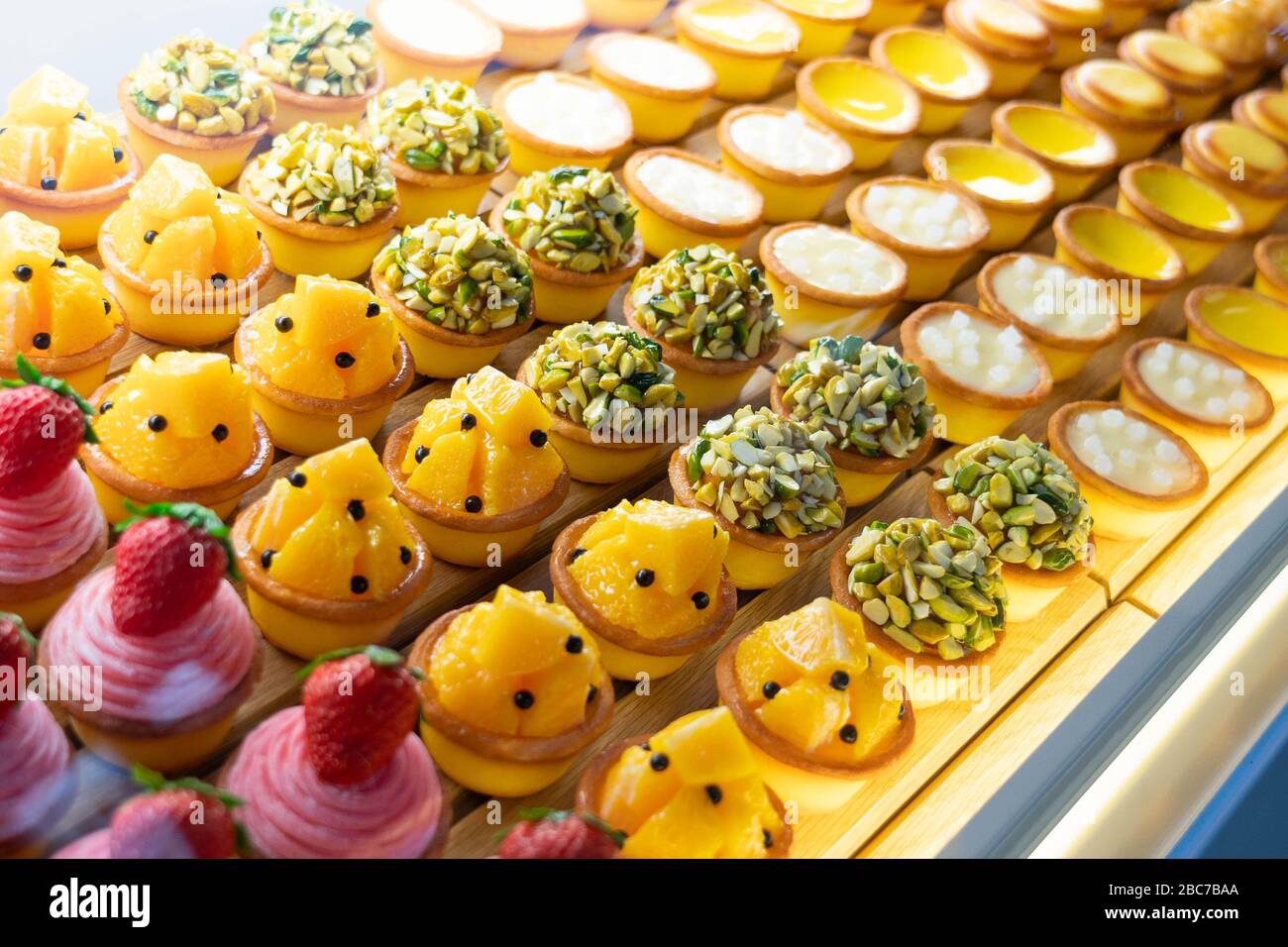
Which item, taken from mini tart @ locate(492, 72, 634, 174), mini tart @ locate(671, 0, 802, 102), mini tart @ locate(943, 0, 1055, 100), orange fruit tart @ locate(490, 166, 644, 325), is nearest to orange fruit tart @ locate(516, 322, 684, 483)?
orange fruit tart @ locate(490, 166, 644, 325)

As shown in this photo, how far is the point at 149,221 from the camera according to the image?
9.24ft

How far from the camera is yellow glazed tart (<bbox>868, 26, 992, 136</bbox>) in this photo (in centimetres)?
442

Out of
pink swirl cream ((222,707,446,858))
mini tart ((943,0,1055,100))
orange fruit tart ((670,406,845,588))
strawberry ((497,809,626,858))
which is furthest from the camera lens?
mini tart ((943,0,1055,100))

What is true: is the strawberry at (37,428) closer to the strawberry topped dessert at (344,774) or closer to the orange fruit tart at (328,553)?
the orange fruit tart at (328,553)

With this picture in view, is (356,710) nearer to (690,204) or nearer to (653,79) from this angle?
(690,204)

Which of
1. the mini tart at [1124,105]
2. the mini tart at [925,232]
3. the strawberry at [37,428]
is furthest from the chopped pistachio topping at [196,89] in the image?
the mini tart at [1124,105]

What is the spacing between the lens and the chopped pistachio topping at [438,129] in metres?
3.39

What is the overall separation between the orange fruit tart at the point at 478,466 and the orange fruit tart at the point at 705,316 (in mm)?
624

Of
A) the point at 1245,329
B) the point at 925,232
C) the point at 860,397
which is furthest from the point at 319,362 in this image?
the point at 1245,329

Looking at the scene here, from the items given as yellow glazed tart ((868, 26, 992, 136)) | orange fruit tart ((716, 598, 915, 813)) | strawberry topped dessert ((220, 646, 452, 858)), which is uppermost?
yellow glazed tart ((868, 26, 992, 136))

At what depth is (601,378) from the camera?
2902 millimetres

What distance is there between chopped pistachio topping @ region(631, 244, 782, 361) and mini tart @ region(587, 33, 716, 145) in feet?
3.10

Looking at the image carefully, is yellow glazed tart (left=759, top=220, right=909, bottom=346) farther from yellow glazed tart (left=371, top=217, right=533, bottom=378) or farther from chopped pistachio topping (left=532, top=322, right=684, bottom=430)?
yellow glazed tart (left=371, top=217, right=533, bottom=378)

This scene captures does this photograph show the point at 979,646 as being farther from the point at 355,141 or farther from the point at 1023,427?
the point at 355,141
